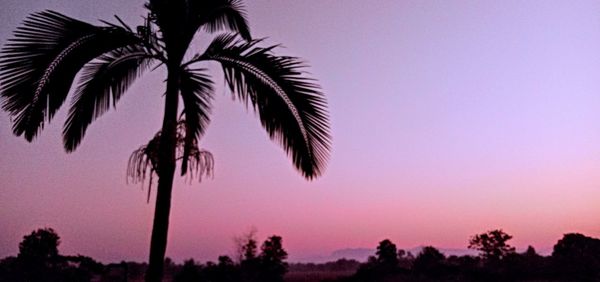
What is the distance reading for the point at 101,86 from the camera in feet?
22.9

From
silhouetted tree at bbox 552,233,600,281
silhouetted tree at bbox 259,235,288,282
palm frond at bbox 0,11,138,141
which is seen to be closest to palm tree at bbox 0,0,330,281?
palm frond at bbox 0,11,138,141

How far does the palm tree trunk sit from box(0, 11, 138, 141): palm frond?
38.8 inches

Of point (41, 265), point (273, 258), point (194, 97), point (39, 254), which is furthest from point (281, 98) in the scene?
point (273, 258)

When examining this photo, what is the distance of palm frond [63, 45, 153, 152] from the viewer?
6.98m

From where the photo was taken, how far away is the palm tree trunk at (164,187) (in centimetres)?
595

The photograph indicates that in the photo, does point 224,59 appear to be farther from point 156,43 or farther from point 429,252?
point 429,252

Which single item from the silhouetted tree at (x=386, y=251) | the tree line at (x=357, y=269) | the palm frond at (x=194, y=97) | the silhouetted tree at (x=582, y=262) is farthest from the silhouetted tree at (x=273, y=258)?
the palm frond at (x=194, y=97)

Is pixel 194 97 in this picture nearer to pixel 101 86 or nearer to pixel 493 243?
pixel 101 86

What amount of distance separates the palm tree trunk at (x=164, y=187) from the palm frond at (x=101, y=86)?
32.3 inches

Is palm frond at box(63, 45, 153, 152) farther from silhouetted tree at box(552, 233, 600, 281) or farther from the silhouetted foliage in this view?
silhouetted tree at box(552, 233, 600, 281)

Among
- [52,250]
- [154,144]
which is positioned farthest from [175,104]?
[52,250]

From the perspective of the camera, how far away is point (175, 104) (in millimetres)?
6465

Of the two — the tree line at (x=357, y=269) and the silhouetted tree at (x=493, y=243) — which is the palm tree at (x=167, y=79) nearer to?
the tree line at (x=357, y=269)

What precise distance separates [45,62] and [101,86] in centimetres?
87
